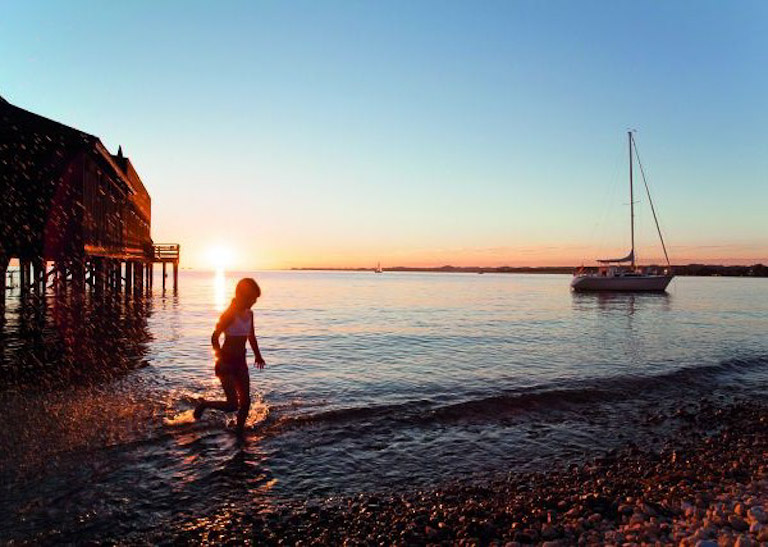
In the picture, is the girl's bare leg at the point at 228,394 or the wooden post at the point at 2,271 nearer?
the girl's bare leg at the point at 228,394

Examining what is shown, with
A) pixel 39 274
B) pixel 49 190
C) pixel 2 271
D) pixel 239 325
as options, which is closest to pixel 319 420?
pixel 239 325

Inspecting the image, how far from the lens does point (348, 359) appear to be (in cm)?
1559

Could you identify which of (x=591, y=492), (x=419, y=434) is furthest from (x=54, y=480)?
(x=591, y=492)

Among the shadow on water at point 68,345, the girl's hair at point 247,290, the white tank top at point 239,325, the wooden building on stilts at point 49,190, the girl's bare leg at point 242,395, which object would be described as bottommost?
the shadow on water at point 68,345

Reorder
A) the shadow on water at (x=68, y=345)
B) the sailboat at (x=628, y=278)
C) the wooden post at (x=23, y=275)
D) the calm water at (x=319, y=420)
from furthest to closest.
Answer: the sailboat at (x=628, y=278)
the wooden post at (x=23, y=275)
the shadow on water at (x=68, y=345)
the calm water at (x=319, y=420)

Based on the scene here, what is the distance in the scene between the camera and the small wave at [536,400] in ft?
29.1

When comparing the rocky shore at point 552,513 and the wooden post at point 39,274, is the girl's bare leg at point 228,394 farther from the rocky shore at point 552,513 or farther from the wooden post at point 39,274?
the wooden post at point 39,274

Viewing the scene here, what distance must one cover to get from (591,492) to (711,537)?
52.8 inches

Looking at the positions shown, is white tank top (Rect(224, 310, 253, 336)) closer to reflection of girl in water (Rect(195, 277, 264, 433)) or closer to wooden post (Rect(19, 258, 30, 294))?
reflection of girl in water (Rect(195, 277, 264, 433))

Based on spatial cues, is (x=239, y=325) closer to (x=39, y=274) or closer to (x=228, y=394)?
(x=228, y=394)

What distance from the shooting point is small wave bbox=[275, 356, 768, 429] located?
→ 29.1ft

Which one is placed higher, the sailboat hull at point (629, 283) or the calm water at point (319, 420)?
the sailboat hull at point (629, 283)

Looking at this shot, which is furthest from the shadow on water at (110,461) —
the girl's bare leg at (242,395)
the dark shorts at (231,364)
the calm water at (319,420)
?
the dark shorts at (231,364)

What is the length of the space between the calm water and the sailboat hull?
4024cm
